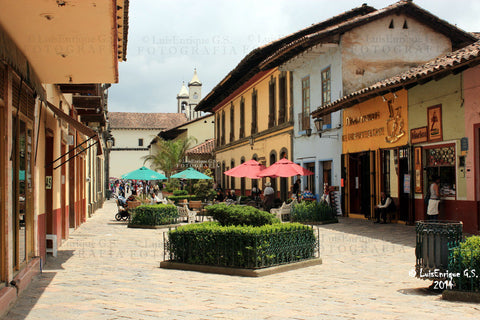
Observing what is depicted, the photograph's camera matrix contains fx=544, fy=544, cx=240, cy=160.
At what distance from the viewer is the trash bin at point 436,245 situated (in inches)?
272

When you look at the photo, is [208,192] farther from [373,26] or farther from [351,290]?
[351,290]

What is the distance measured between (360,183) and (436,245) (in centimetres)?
1279

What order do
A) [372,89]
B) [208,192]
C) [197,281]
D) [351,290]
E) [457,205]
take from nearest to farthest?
[351,290] → [197,281] → [457,205] → [372,89] → [208,192]

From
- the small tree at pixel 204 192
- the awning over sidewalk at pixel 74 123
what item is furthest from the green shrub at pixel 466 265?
the small tree at pixel 204 192

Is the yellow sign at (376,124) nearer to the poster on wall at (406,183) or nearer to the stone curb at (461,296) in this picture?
the poster on wall at (406,183)

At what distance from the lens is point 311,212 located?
689 inches

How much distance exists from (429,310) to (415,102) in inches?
Answer: 423

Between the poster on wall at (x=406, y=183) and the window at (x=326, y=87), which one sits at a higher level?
the window at (x=326, y=87)

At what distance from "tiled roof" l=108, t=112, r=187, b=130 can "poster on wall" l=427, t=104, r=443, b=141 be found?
84.1 meters

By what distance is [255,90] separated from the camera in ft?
99.0

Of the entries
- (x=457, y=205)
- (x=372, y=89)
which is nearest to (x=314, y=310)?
(x=457, y=205)

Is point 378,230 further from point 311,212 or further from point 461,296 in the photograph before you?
point 461,296

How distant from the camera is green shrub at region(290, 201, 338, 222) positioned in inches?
688

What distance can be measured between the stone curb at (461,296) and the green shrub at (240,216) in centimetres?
364
